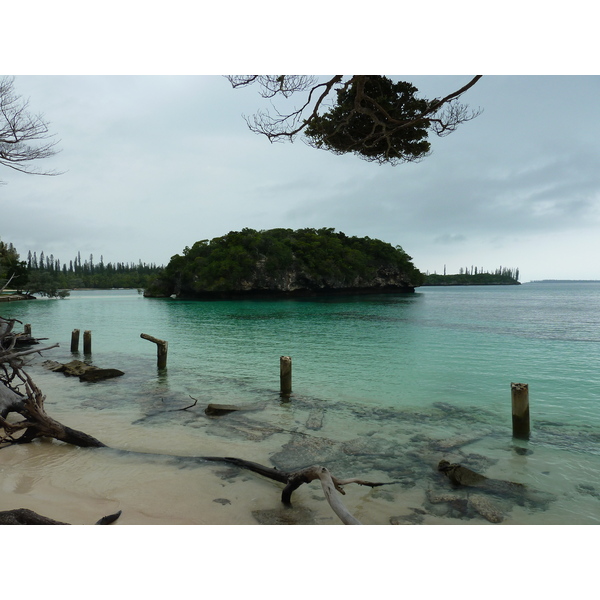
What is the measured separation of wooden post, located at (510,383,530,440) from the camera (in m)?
6.60

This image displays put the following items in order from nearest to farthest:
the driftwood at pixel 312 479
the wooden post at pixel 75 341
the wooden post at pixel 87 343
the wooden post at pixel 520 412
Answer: the driftwood at pixel 312 479, the wooden post at pixel 520 412, the wooden post at pixel 87 343, the wooden post at pixel 75 341

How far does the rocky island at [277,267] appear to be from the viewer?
2517 inches

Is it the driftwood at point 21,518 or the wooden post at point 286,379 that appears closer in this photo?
the driftwood at point 21,518

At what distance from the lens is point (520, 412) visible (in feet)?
21.9

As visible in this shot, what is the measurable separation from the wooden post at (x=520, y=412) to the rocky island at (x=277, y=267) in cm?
5722

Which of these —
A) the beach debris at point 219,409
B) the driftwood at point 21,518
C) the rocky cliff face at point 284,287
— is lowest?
the beach debris at point 219,409

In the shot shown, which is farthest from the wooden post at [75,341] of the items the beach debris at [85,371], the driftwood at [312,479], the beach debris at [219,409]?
the driftwood at [312,479]

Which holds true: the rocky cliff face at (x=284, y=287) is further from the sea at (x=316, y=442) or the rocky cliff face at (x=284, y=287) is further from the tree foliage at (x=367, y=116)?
the tree foliage at (x=367, y=116)

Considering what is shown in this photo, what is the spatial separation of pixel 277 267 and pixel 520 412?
60.7 metres

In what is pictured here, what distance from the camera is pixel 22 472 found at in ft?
15.5

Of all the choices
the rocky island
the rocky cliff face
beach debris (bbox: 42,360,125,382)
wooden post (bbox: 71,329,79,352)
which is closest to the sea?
beach debris (bbox: 42,360,125,382)

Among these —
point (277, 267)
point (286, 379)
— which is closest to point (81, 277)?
point (277, 267)
